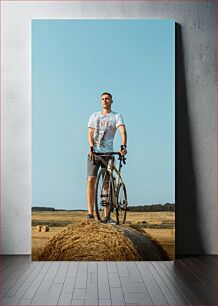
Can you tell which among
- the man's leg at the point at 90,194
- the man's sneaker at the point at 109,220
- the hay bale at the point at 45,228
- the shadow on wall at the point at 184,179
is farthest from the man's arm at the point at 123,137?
the hay bale at the point at 45,228

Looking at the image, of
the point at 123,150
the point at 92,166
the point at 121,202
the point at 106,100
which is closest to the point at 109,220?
the point at 121,202

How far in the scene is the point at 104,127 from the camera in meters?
6.52

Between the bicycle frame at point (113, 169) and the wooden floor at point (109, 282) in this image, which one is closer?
the wooden floor at point (109, 282)

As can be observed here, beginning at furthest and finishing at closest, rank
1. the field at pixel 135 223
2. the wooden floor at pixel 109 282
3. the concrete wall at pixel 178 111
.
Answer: the concrete wall at pixel 178 111 → the field at pixel 135 223 → the wooden floor at pixel 109 282

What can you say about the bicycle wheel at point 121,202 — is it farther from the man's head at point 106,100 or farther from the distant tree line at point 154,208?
the man's head at point 106,100

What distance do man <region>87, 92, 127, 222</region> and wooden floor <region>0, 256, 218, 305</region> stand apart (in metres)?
1.07

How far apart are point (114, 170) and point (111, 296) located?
1.97m

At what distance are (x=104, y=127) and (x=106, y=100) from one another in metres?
0.29

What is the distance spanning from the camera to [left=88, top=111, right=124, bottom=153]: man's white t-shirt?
651 centimetres

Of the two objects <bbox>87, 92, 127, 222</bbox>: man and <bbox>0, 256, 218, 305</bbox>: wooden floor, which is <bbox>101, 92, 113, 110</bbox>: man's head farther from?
<bbox>0, 256, 218, 305</bbox>: wooden floor

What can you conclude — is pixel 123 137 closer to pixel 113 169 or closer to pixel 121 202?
pixel 113 169

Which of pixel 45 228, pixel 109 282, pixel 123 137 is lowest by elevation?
pixel 109 282

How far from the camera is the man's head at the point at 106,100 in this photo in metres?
6.51

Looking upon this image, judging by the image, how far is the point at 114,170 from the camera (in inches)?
255
